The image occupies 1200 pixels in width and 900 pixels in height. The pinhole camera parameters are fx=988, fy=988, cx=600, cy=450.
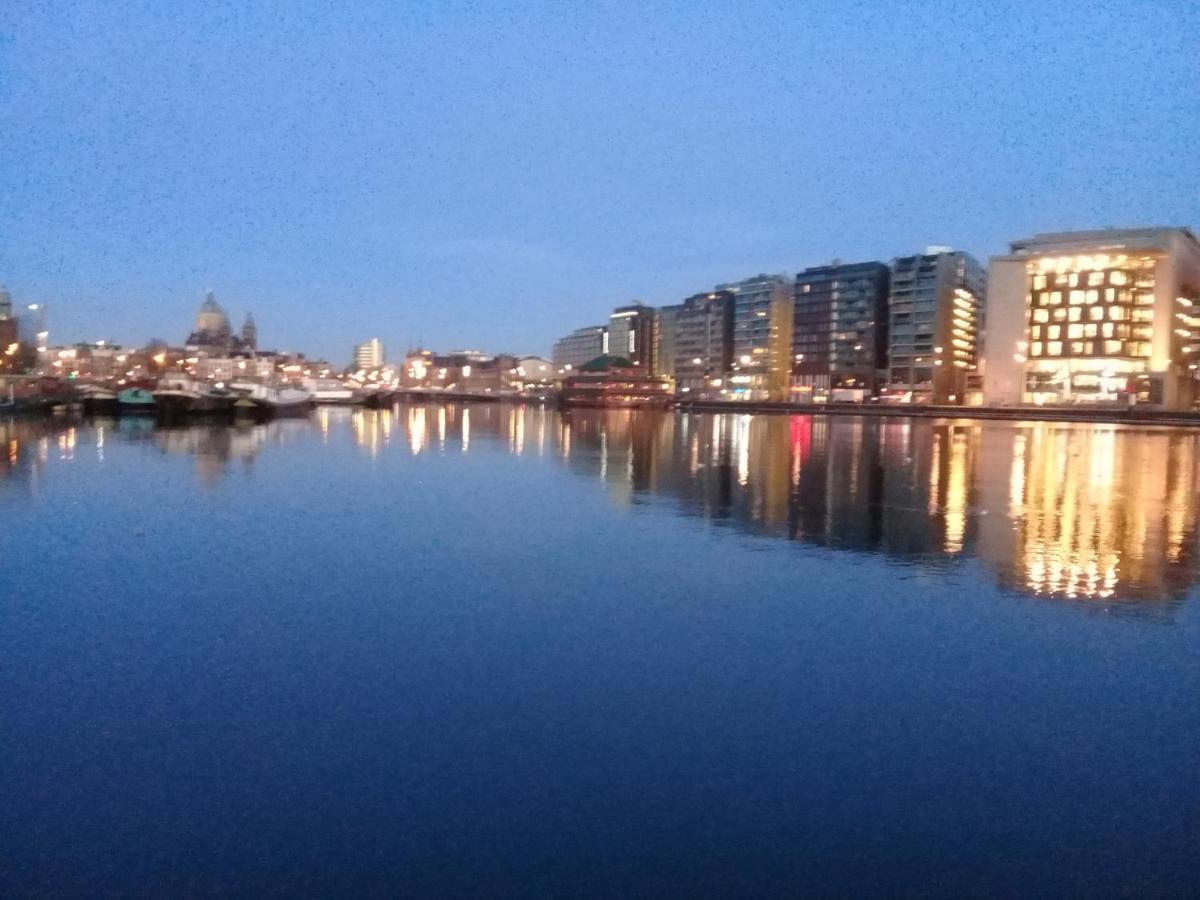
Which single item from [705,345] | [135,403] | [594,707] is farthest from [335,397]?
[594,707]

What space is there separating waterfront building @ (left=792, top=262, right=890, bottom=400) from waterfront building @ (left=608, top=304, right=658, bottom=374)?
5107 cm

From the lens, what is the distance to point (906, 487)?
64.8ft

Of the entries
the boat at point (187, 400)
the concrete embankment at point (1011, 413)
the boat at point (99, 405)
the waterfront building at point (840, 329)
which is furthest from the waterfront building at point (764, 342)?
the boat at point (99, 405)

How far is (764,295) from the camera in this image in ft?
448

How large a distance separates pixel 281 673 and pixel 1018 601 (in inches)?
254

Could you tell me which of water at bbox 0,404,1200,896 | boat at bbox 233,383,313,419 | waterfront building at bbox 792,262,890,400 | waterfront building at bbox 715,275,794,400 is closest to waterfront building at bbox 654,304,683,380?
waterfront building at bbox 715,275,794,400

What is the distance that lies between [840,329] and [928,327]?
13.0 m

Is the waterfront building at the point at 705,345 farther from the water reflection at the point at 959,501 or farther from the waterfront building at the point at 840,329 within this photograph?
the water reflection at the point at 959,501

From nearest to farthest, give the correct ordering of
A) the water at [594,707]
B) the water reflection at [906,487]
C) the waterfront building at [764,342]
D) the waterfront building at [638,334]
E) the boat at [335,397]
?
the water at [594,707]
the water reflection at [906,487]
the boat at [335,397]
the waterfront building at [764,342]
the waterfront building at [638,334]

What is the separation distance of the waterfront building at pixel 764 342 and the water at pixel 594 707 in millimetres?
122527

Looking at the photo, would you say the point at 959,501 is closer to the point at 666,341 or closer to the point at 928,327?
the point at 928,327

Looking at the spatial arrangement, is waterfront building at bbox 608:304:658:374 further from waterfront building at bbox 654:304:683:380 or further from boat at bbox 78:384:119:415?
boat at bbox 78:384:119:415

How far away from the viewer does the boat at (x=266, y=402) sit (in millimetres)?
64812

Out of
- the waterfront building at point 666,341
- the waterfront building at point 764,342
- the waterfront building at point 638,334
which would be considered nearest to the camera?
the waterfront building at point 764,342
